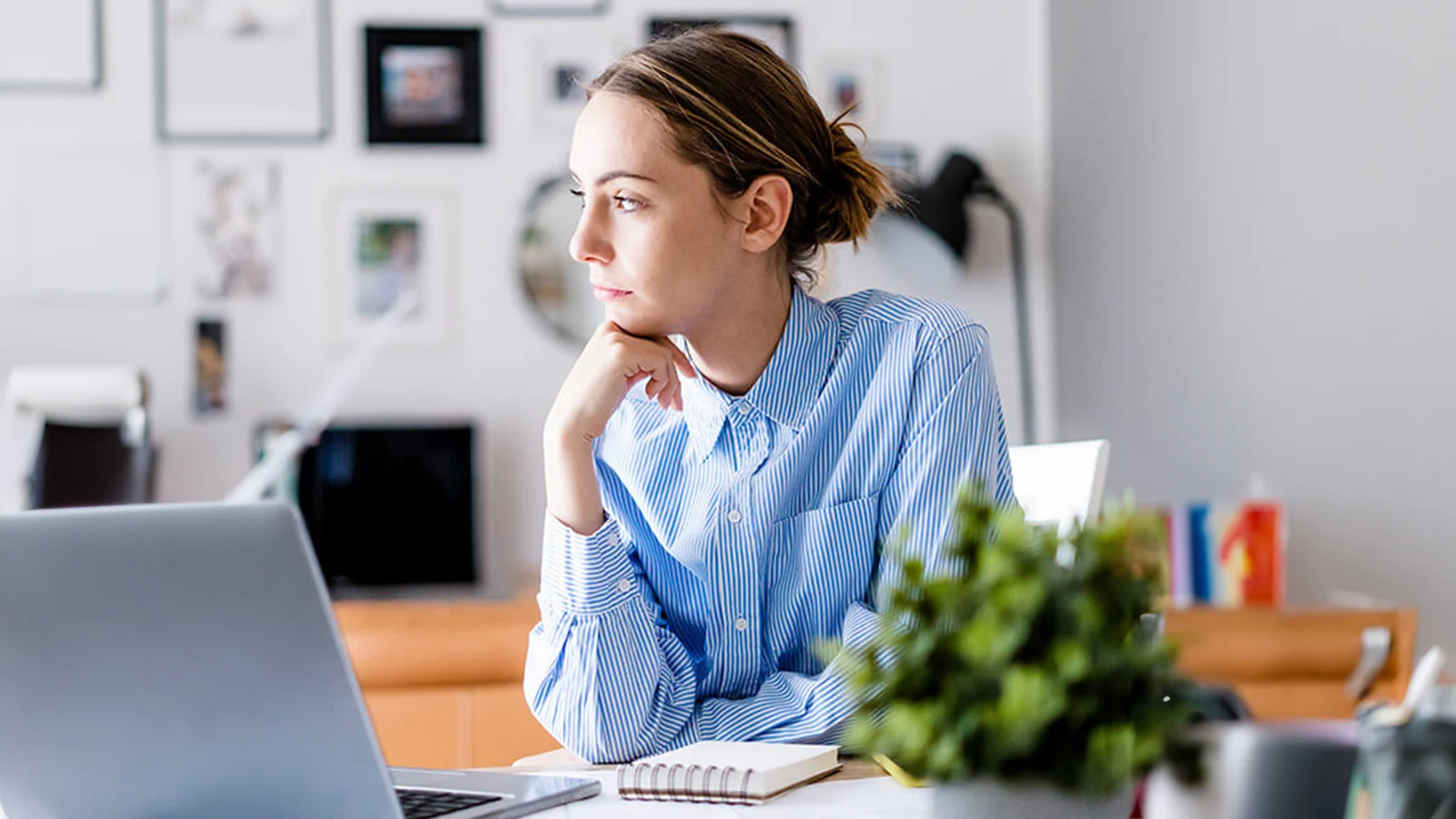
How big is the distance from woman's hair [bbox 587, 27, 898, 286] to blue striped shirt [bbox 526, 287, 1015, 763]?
11cm

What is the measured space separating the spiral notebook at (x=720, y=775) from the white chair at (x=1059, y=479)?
401 mm

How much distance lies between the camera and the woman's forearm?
1.07 metres

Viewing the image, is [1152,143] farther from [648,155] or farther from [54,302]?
[54,302]

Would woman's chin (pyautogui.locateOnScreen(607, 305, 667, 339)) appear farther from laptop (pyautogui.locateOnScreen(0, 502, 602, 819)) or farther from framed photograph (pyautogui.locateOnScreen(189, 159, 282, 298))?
framed photograph (pyautogui.locateOnScreen(189, 159, 282, 298))

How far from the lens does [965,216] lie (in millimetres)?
3037

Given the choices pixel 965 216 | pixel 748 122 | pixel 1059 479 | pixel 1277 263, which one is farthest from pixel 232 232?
pixel 1059 479

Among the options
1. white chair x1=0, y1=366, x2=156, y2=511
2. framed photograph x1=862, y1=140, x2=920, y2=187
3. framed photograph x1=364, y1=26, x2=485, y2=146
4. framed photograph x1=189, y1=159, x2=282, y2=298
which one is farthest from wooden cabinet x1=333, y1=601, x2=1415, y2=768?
framed photograph x1=862, y1=140, x2=920, y2=187

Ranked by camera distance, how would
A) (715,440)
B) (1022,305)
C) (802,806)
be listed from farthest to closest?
(1022,305) < (715,440) < (802,806)

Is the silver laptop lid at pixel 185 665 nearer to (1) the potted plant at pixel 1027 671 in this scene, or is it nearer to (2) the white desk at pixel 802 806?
(2) the white desk at pixel 802 806

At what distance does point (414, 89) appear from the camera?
10.2ft

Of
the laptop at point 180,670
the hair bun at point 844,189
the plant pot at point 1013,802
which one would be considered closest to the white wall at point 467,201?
the hair bun at point 844,189

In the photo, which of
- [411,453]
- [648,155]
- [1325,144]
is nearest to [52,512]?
[648,155]

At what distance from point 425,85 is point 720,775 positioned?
8.34 feet

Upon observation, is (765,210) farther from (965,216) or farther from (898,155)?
(898,155)
